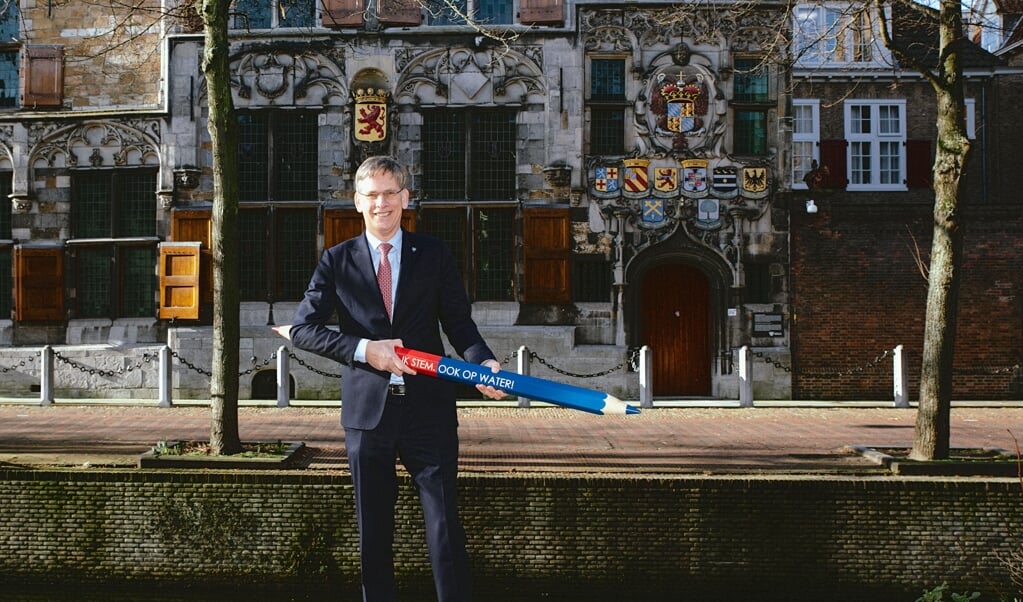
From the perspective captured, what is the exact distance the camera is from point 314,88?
15617 mm

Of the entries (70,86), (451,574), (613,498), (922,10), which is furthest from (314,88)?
(451,574)

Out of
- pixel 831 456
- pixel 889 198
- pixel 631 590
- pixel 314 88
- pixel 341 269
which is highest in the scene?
pixel 314 88

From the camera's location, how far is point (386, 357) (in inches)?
123

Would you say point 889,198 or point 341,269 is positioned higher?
point 889,198

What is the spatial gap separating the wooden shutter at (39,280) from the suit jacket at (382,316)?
590 inches

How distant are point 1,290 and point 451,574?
16.8 metres

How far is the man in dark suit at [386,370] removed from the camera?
3322 millimetres

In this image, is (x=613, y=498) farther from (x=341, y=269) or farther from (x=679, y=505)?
(x=341, y=269)

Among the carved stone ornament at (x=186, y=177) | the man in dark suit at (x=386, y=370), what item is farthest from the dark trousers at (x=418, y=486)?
the carved stone ornament at (x=186, y=177)

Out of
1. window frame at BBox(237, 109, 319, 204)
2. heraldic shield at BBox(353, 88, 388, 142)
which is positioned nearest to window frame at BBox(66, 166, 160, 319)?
window frame at BBox(237, 109, 319, 204)

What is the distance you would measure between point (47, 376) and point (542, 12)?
11058mm

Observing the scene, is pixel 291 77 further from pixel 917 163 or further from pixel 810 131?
pixel 917 163

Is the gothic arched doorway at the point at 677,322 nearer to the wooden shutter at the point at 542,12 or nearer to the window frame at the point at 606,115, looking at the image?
the window frame at the point at 606,115

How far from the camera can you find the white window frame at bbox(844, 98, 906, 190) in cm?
1748
